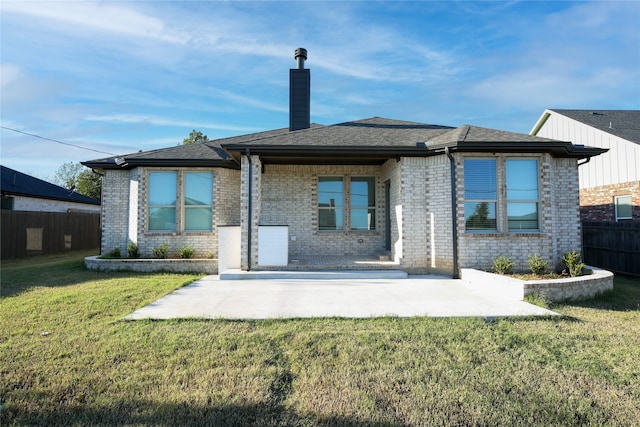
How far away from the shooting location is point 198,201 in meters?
9.88

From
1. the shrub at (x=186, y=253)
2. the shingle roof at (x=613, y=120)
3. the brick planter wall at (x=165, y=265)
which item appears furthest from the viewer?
the shingle roof at (x=613, y=120)

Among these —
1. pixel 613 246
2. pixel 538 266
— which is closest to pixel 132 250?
pixel 538 266

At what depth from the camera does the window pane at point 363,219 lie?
1075 centimetres

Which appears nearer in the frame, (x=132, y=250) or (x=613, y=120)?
(x=132, y=250)

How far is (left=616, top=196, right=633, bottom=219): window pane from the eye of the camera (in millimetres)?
12297

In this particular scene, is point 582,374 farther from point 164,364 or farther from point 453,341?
point 164,364

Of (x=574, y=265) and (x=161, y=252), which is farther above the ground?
(x=161, y=252)

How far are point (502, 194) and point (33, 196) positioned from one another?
19298mm

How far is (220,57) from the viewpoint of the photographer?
10.6m

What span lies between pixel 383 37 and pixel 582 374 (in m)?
9.59

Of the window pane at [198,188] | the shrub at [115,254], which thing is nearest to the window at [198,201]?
the window pane at [198,188]

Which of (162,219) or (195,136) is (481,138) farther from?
(195,136)

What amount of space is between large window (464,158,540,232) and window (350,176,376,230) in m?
3.32

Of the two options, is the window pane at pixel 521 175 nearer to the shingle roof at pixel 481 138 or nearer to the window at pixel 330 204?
the shingle roof at pixel 481 138
